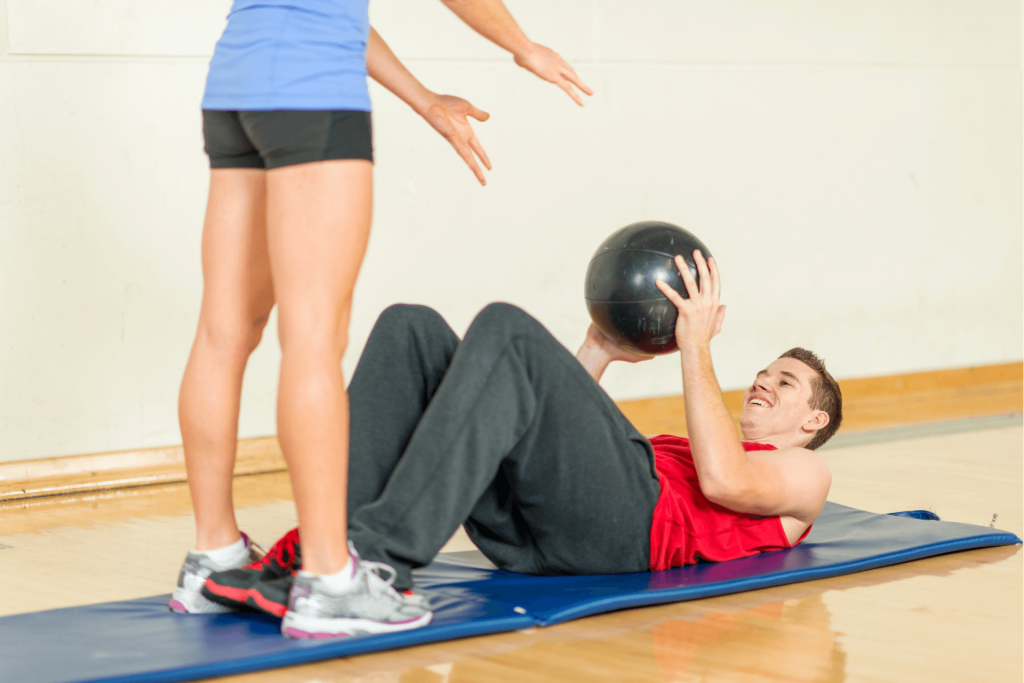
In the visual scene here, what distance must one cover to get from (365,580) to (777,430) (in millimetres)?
1118

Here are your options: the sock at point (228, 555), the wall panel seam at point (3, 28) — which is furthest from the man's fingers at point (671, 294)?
the wall panel seam at point (3, 28)

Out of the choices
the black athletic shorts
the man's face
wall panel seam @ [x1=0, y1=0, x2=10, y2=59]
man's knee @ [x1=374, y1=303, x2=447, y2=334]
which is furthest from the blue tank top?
wall panel seam @ [x1=0, y1=0, x2=10, y2=59]

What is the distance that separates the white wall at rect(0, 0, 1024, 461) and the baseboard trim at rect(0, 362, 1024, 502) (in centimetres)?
6

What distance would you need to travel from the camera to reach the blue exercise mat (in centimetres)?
182

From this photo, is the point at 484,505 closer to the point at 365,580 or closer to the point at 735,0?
the point at 365,580

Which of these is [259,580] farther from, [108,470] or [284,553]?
[108,470]

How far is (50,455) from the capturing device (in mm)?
3900

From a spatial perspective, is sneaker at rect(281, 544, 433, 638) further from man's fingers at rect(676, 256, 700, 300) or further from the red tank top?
man's fingers at rect(676, 256, 700, 300)

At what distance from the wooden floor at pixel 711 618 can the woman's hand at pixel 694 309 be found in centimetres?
53

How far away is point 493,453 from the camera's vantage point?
2.04m

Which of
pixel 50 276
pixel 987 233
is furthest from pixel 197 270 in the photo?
pixel 987 233

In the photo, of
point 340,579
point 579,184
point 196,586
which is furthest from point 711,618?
point 579,184

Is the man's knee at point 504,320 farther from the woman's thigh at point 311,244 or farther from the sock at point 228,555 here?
the sock at point 228,555

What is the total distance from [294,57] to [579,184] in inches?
120
